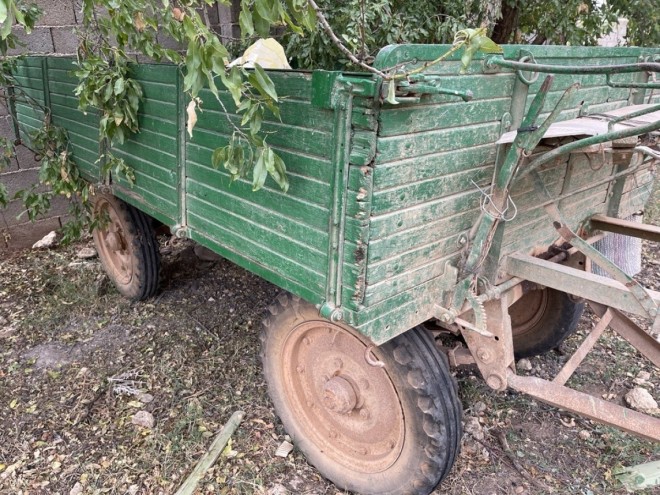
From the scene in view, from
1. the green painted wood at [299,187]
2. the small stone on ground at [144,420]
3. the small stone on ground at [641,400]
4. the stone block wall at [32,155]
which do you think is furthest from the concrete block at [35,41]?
the small stone on ground at [641,400]

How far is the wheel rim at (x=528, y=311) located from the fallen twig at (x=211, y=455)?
1.76 meters

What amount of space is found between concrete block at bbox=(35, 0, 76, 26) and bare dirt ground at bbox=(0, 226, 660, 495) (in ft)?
7.71

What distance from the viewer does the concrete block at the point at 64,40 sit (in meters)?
4.75

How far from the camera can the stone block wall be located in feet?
15.3

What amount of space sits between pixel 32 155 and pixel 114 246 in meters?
1.76

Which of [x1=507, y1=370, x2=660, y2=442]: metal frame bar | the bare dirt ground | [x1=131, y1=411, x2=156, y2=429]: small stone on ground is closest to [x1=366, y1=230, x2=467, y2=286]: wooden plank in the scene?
[x1=507, y1=370, x2=660, y2=442]: metal frame bar

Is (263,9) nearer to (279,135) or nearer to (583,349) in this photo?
(279,135)

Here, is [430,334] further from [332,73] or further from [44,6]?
[44,6]

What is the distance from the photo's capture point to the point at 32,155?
4945mm

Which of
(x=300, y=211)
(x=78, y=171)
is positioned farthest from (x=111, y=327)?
(x=300, y=211)

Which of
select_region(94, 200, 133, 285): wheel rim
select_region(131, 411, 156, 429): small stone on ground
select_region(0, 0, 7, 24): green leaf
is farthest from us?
select_region(94, 200, 133, 285): wheel rim

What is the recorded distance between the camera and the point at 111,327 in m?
3.71

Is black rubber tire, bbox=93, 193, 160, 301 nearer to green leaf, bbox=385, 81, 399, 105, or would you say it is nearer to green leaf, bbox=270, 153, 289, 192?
green leaf, bbox=270, 153, 289, 192

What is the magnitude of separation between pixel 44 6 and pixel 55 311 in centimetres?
268
